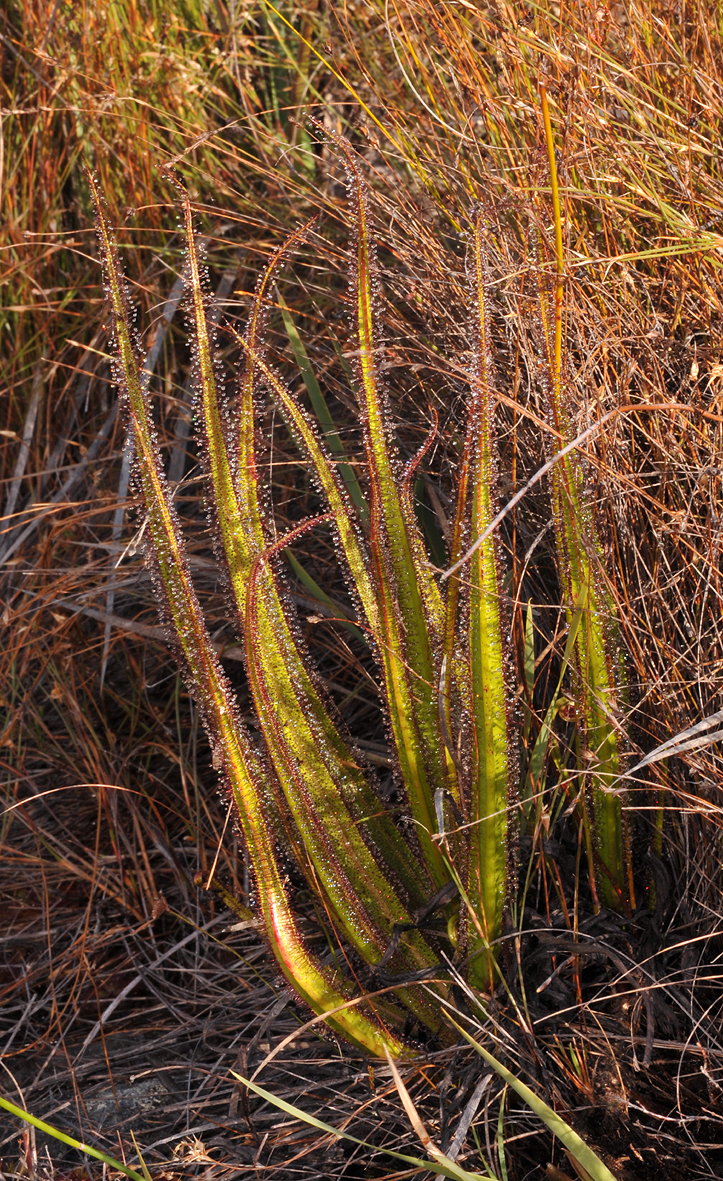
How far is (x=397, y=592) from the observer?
→ 1.02m

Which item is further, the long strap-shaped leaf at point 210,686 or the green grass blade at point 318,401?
the green grass blade at point 318,401

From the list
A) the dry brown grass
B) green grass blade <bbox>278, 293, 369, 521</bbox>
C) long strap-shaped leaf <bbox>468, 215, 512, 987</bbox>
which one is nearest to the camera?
long strap-shaped leaf <bbox>468, 215, 512, 987</bbox>

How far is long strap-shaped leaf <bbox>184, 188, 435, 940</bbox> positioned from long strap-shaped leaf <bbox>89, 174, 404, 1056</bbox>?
0.04m

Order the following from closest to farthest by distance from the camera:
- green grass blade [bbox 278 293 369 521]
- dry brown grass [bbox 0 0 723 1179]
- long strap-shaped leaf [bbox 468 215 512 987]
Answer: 1. long strap-shaped leaf [bbox 468 215 512 987]
2. dry brown grass [bbox 0 0 723 1179]
3. green grass blade [bbox 278 293 369 521]

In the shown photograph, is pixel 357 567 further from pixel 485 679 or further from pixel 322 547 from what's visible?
pixel 322 547

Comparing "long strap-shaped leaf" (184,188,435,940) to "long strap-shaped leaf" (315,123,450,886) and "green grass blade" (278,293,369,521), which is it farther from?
"green grass blade" (278,293,369,521)

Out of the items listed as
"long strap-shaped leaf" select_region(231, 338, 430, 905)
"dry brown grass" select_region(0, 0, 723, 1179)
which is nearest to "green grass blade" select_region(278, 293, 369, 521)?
"dry brown grass" select_region(0, 0, 723, 1179)

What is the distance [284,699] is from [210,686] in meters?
0.08

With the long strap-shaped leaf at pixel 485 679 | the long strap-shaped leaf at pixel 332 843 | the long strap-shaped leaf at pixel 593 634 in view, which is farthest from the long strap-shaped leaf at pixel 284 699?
the long strap-shaped leaf at pixel 593 634

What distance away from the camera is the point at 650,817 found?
3.73 ft

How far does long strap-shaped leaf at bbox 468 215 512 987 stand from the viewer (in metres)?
0.89

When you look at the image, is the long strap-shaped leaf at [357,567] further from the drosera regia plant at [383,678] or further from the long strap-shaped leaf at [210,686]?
the long strap-shaped leaf at [210,686]

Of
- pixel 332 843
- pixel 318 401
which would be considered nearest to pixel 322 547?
pixel 318 401

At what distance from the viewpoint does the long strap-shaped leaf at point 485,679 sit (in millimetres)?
892
